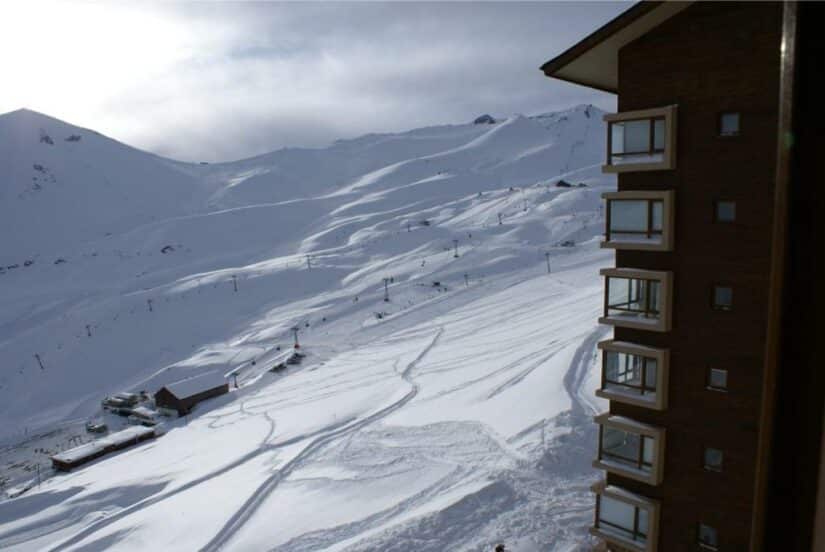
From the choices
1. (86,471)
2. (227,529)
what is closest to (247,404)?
(86,471)

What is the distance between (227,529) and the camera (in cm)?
1697

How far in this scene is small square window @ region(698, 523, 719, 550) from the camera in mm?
8859

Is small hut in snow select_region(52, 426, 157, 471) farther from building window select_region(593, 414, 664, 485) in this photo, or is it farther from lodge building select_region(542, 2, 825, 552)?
building window select_region(593, 414, 664, 485)

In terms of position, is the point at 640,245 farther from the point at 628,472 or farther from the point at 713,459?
the point at 628,472

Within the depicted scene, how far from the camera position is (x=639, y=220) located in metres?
9.09

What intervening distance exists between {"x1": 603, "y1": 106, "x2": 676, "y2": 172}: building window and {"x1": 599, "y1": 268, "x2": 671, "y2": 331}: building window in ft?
5.78

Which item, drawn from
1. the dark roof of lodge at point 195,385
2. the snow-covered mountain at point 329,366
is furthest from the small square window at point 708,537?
the dark roof of lodge at point 195,385

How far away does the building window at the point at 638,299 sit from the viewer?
8.72m

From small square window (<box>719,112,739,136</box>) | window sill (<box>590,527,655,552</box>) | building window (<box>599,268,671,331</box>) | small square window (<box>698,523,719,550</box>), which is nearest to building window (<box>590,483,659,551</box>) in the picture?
window sill (<box>590,527,655,552</box>)

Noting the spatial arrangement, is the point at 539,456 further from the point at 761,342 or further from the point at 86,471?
the point at 86,471

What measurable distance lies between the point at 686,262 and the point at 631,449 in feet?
Answer: 11.8

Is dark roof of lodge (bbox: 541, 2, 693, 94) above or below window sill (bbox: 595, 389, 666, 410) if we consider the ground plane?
above

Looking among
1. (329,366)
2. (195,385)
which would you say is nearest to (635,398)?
(329,366)

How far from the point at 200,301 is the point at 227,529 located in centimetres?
5484
